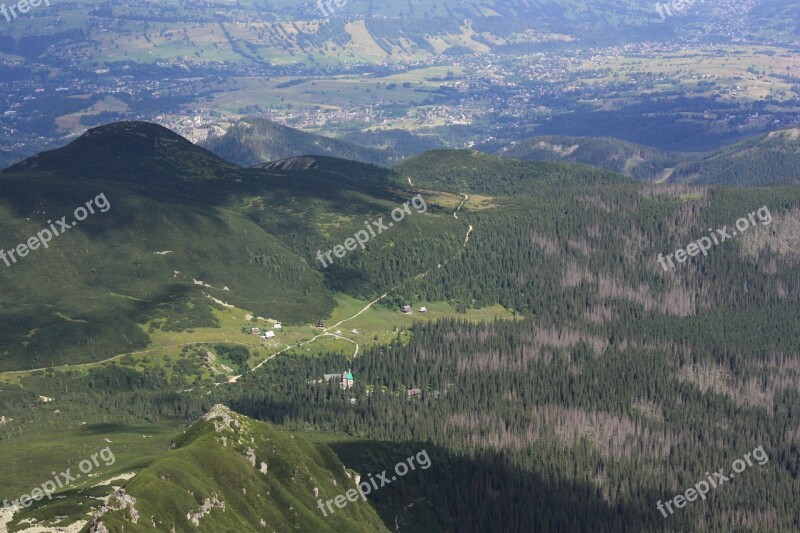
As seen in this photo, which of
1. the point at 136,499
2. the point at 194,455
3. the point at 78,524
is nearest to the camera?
the point at 136,499

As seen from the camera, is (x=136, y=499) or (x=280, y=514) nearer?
(x=136, y=499)

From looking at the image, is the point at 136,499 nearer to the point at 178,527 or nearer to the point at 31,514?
the point at 178,527

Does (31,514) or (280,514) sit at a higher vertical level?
(31,514)

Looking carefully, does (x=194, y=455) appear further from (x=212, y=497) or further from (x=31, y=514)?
(x=31, y=514)

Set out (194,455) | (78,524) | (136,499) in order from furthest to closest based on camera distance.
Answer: (194,455)
(78,524)
(136,499)

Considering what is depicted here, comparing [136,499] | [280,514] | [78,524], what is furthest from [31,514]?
[280,514]

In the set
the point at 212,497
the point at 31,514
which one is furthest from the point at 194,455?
the point at 31,514

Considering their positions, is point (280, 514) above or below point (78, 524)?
→ below

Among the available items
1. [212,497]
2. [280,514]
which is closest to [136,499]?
[212,497]
